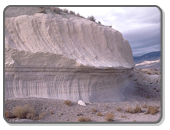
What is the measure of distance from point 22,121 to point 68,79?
4.55 metres

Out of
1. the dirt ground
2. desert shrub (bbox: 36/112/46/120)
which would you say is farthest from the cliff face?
desert shrub (bbox: 36/112/46/120)

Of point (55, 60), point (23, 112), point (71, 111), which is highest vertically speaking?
point (55, 60)

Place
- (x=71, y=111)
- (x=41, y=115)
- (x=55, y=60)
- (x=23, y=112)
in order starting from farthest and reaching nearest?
(x=55, y=60), (x=71, y=111), (x=41, y=115), (x=23, y=112)

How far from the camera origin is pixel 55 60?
12.1m

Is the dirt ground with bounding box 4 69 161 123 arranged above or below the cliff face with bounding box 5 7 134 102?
below

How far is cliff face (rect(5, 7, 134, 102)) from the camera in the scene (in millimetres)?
11188

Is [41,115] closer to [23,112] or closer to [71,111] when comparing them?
[23,112]

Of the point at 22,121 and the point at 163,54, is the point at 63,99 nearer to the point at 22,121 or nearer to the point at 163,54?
the point at 22,121

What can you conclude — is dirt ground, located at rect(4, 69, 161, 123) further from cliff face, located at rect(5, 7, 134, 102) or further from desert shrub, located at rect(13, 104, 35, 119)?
cliff face, located at rect(5, 7, 134, 102)

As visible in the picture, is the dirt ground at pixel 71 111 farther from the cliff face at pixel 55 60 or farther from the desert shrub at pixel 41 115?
the cliff face at pixel 55 60

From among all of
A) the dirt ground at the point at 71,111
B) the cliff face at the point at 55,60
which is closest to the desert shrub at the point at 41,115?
the dirt ground at the point at 71,111

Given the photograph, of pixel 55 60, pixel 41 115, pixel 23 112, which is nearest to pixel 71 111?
pixel 41 115

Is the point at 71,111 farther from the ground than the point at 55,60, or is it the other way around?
the point at 55,60

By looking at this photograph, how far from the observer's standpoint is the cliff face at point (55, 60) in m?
11.2
